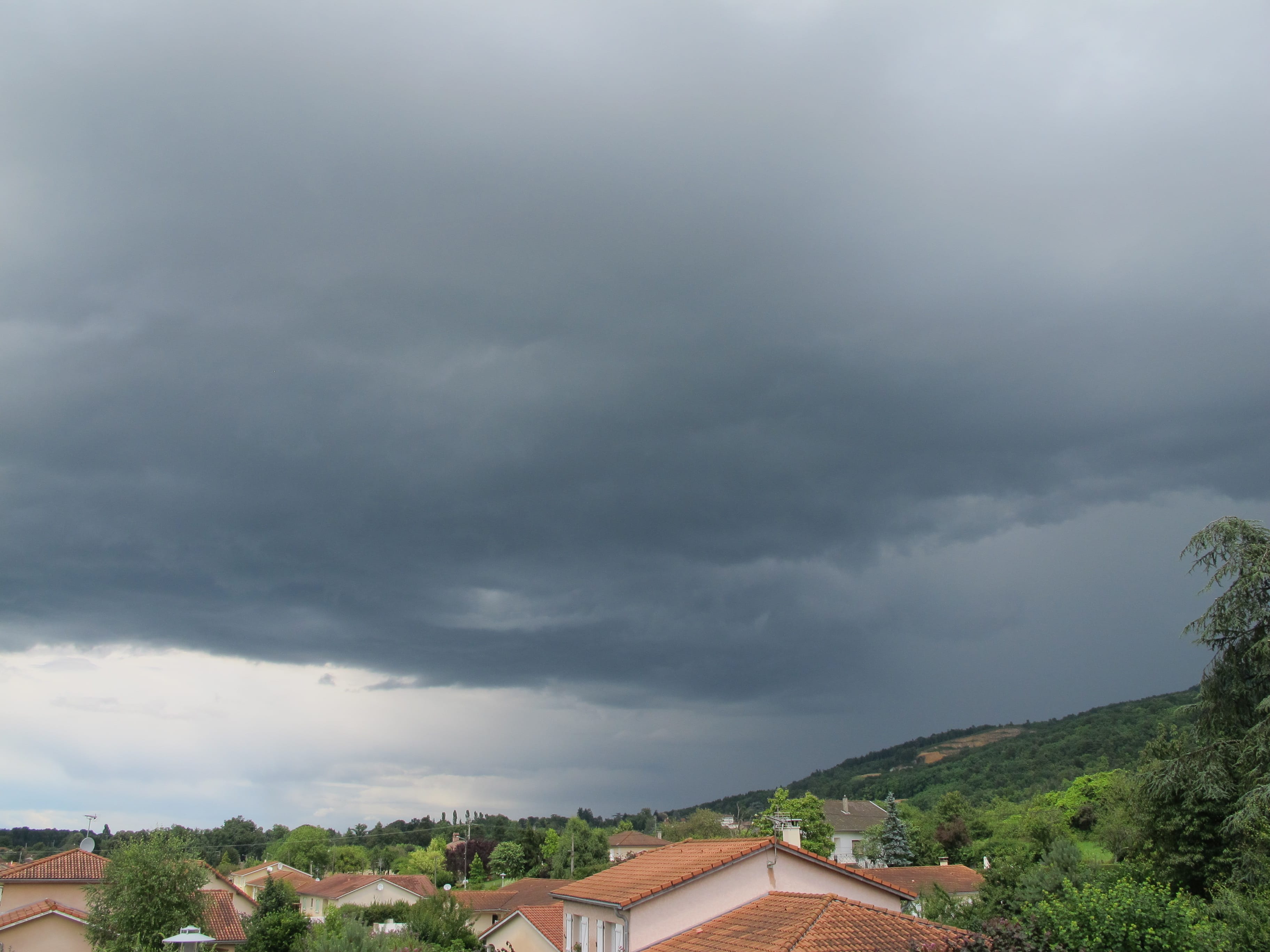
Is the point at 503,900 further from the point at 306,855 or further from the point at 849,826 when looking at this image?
the point at 306,855

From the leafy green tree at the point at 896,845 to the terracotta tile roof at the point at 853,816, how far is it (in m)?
18.4

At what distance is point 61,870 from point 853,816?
11486 centimetres

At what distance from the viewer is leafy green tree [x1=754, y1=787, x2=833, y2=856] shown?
104 m

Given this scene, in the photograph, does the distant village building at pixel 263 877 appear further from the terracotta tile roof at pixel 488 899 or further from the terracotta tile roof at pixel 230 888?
the terracotta tile roof at pixel 230 888

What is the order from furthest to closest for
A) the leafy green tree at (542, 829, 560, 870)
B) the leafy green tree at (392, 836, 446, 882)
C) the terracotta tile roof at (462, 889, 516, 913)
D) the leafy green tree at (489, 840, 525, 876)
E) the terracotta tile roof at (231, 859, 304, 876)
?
the leafy green tree at (392, 836, 446, 882) → the leafy green tree at (489, 840, 525, 876) → the leafy green tree at (542, 829, 560, 870) → the terracotta tile roof at (231, 859, 304, 876) → the terracotta tile roof at (462, 889, 516, 913)

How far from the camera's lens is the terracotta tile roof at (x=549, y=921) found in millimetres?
49312

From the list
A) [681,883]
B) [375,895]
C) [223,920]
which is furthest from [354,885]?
[681,883]

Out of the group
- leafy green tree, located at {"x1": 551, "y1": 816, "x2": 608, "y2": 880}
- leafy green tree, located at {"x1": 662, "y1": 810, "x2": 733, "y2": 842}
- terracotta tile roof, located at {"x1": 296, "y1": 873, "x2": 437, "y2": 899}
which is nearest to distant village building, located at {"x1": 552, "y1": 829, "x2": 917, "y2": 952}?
terracotta tile roof, located at {"x1": 296, "y1": 873, "x2": 437, "y2": 899}

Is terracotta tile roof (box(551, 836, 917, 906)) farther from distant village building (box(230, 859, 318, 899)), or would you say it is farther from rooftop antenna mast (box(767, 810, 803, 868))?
distant village building (box(230, 859, 318, 899))

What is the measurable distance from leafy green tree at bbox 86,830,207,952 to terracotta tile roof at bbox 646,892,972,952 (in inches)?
1430

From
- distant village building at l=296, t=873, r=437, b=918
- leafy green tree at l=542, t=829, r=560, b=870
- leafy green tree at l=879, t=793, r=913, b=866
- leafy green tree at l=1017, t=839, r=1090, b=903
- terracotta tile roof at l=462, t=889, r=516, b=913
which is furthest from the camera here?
leafy green tree at l=542, t=829, r=560, b=870

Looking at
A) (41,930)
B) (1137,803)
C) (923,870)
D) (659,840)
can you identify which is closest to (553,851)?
(659,840)

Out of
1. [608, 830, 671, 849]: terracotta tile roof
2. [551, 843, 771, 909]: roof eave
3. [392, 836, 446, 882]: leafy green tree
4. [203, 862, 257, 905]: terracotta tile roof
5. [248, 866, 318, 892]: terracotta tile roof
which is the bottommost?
[392, 836, 446, 882]: leafy green tree

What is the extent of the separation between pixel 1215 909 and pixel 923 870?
7327cm
